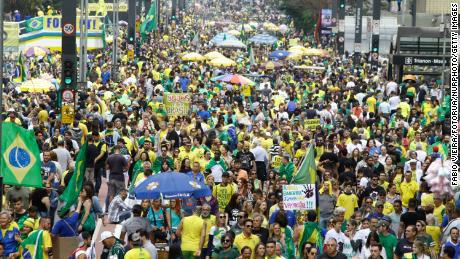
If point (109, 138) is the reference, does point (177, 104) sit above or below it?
below

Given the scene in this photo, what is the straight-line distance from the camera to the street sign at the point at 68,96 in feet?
99.7

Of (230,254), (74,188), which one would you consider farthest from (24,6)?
(230,254)

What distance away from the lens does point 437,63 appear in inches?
1902

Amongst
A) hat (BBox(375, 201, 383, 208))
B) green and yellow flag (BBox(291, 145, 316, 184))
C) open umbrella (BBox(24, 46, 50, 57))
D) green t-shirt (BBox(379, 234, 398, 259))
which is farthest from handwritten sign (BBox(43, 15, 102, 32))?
green t-shirt (BBox(379, 234, 398, 259))

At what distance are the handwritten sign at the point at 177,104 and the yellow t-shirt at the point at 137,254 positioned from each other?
1666 centimetres

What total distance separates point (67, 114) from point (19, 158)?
1020cm

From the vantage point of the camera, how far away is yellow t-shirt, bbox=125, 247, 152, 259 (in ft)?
54.9

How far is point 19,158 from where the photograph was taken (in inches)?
786

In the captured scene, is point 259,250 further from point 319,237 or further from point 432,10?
point 432,10

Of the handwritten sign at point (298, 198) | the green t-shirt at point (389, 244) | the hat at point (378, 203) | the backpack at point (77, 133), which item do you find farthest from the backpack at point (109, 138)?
the green t-shirt at point (389, 244)

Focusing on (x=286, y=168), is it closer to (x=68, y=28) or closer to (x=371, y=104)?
(x=68, y=28)

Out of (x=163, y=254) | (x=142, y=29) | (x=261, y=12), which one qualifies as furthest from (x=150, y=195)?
(x=261, y=12)

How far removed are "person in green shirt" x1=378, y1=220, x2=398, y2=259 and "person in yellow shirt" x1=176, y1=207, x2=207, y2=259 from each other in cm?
218

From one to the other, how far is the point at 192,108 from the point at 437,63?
14170 mm
